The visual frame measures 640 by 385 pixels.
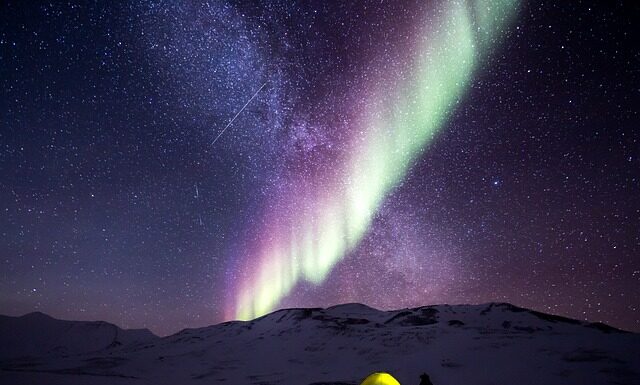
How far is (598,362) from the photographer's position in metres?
64.3

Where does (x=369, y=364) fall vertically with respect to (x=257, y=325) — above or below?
below

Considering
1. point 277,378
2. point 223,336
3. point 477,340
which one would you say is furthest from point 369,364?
point 223,336

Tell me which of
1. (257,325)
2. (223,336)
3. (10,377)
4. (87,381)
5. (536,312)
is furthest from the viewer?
(257,325)

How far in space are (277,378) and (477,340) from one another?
50.3m

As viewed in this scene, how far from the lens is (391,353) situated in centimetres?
8888

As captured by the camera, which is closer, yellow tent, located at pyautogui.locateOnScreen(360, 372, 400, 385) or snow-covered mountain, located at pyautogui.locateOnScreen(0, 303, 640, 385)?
yellow tent, located at pyautogui.locateOnScreen(360, 372, 400, 385)

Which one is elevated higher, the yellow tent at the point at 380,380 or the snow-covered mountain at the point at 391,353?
the yellow tent at the point at 380,380

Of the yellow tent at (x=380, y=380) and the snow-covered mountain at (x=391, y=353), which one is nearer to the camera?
the yellow tent at (x=380, y=380)

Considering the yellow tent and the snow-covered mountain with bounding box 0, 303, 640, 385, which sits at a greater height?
→ the yellow tent

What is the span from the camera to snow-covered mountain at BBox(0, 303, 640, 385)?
61.8 metres

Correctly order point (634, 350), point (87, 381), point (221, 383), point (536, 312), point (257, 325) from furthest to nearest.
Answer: point (257, 325), point (536, 312), point (634, 350), point (221, 383), point (87, 381)

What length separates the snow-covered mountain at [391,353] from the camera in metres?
61.8

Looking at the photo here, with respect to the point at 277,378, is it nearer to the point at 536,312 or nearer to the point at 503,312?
the point at 503,312

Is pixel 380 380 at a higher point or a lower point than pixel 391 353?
higher
